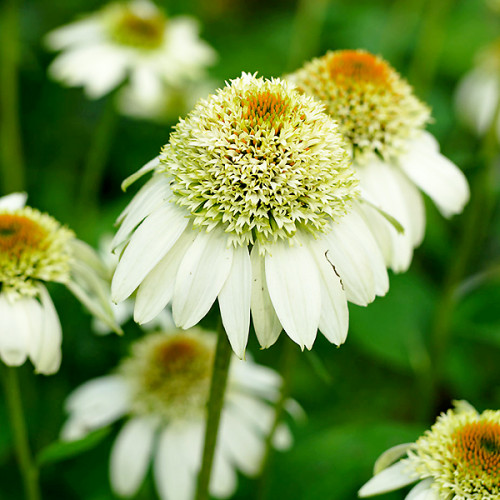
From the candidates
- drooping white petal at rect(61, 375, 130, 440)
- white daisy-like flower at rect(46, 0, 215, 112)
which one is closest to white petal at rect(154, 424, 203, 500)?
drooping white petal at rect(61, 375, 130, 440)

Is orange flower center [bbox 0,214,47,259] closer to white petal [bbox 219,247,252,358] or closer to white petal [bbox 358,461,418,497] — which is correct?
white petal [bbox 219,247,252,358]

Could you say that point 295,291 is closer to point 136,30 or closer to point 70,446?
point 70,446

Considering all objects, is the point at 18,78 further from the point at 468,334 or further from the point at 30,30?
the point at 468,334

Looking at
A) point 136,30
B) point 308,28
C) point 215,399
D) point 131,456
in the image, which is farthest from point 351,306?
point 308,28

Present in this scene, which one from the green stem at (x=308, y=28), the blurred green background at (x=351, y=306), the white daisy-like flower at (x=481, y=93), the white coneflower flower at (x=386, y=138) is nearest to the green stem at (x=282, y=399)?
the blurred green background at (x=351, y=306)

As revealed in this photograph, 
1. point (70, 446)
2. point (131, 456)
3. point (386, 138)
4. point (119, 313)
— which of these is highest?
point (386, 138)
